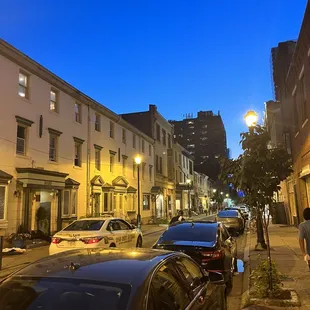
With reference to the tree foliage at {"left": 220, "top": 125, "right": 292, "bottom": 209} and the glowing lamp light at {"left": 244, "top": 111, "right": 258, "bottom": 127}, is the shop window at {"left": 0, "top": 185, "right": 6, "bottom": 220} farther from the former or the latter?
the tree foliage at {"left": 220, "top": 125, "right": 292, "bottom": 209}

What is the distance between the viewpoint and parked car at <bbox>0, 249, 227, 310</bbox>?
109 inches

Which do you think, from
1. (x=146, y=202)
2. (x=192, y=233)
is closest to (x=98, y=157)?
(x=146, y=202)

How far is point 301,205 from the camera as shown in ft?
65.3

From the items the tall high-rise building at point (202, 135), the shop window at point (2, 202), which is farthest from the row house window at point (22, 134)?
the tall high-rise building at point (202, 135)

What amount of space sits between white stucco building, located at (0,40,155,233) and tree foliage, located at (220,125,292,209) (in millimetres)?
11881

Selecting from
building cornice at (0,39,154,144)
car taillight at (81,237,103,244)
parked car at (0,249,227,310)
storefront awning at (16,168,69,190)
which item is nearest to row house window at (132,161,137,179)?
building cornice at (0,39,154,144)

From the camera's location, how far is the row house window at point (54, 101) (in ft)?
69.8

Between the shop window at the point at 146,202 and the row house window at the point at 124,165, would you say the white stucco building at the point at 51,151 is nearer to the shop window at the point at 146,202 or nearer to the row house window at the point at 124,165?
the row house window at the point at 124,165

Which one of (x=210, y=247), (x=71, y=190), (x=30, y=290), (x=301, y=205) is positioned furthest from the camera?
(x=71, y=190)

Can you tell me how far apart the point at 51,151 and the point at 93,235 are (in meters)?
10.2

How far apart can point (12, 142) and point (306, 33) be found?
1391cm

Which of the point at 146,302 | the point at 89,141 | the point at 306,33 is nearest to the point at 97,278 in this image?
the point at 146,302

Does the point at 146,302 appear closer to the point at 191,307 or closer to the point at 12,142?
the point at 191,307

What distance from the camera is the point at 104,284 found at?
2889mm
